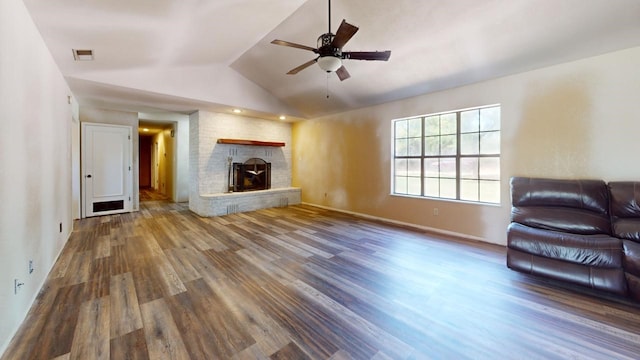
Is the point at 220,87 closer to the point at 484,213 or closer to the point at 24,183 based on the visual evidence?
the point at 24,183

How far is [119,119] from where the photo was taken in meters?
5.78

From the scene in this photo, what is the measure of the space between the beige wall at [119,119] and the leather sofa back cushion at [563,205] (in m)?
7.73

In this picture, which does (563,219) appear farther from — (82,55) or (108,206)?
(108,206)

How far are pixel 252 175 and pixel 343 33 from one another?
5.09 m

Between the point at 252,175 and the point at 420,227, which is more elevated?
the point at 252,175

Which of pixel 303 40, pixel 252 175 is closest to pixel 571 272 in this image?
pixel 303 40

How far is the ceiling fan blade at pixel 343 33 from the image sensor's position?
2256 millimetres

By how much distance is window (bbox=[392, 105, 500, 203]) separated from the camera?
4.05m

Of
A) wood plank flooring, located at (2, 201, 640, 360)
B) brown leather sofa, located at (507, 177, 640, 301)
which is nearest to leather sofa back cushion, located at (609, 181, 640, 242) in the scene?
brown leather sofa, located at (507, 177, 640, 301)

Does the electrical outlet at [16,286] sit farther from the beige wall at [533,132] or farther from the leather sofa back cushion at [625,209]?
the leather sofa back cushion at [625,209]

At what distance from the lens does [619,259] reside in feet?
7.47

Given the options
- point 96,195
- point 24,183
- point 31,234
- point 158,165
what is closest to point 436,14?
point 24,183

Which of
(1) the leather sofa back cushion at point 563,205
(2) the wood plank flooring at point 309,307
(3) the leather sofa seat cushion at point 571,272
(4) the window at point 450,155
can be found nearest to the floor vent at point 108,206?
(2) the wood plank flooring at point 309,307

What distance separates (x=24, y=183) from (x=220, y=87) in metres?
3.74
